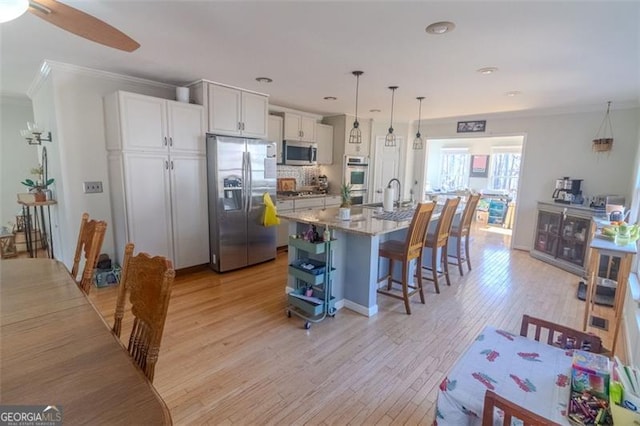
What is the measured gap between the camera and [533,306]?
3213 millimetres

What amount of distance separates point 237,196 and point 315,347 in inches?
88.2

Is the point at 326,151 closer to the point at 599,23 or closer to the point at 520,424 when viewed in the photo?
the point at 599,23

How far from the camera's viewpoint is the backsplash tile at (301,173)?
218 inches

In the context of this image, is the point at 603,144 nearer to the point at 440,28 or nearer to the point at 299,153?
the point at 440,28

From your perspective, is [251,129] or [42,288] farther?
[251,129]

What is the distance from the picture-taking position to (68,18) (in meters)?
1.36

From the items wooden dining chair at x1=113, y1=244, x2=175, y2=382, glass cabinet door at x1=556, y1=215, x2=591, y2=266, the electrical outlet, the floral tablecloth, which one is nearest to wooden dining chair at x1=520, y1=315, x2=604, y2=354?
the floral tablecloth

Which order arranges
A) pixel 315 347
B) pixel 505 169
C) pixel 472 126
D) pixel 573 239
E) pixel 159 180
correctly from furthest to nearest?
pixel 505 169 → pixel 472 126 → pixel 573 239 → pixel 159 180 → pixel 315 347

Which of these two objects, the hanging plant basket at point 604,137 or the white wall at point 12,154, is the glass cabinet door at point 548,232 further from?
the white wall at point 12,154

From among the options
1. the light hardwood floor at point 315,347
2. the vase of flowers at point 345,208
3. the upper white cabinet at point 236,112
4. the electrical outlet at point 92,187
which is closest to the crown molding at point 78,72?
the upper white cabinet at point 236,112

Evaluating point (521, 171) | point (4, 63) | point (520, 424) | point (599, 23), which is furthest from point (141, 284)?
point (521, 171)

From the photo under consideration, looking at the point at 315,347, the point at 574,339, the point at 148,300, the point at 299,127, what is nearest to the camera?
the point at 148,300

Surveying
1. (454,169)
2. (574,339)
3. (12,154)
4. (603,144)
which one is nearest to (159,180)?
(12,154)

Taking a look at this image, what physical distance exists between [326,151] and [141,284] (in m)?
4.97
